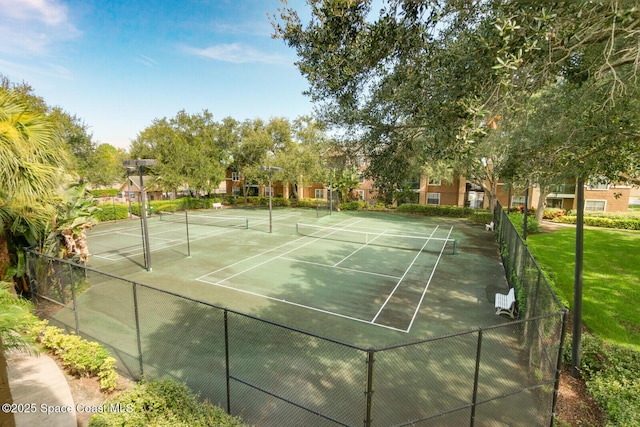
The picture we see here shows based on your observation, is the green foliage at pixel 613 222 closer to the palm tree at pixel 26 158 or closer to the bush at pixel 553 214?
the bush at pixel 553 214

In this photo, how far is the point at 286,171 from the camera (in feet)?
118

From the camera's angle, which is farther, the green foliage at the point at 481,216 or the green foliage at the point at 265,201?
the green foliage at the point at 265,201

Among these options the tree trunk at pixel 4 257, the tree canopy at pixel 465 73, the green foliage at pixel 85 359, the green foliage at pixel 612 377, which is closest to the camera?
the tree canopy at pixel 465 73

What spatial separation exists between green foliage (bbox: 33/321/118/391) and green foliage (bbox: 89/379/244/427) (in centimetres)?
133

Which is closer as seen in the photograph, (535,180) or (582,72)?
(582,72)

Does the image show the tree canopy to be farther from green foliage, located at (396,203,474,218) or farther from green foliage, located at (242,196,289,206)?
green foliage, located at (242,196,289,206)

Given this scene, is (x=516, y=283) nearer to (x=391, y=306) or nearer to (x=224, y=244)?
(x=391, y=306)

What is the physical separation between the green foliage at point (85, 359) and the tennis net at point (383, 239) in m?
15.1

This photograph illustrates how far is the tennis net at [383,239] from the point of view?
61.5ft

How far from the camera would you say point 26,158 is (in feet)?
19.7

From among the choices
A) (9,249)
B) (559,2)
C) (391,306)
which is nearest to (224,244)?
(9,249)

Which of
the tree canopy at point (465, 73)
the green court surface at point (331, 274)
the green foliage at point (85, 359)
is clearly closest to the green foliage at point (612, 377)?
the green court surface at point (331, 274)

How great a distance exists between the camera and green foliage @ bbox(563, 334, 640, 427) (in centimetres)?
495

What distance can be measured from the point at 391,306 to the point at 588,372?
5.00 meters
